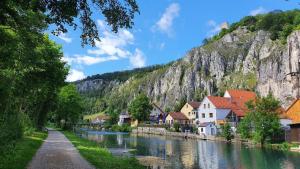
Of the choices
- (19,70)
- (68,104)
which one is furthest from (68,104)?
(19,70)

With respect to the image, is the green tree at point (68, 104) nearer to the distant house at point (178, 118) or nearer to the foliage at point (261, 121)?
the distant house at point (178, 118)

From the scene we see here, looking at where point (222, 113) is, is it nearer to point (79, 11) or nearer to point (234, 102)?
point (234, 102)

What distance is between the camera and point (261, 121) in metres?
54.8

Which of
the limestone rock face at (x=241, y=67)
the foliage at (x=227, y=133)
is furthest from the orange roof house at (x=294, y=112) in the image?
the limestone rock face at (x=241, y=67)

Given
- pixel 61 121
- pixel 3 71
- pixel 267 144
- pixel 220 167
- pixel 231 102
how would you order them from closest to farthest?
pixel 3 71 < pixel 220 167 < pixel 267 144 < pixel 231 102 < pixel 61 121

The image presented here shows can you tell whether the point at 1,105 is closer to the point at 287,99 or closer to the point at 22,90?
the point at 22,90

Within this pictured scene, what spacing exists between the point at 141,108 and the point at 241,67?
5805 cm

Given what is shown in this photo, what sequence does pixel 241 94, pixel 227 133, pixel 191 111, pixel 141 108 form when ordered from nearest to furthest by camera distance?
pixel 227 133
pixel 241 94
pixel 191 111
pixel 141 108

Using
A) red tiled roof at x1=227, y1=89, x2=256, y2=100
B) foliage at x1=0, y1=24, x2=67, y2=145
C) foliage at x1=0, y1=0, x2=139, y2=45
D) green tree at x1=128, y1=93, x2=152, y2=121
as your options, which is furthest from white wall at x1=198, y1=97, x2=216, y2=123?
foliage at x1=0, y1=0, x2=139, y2=45

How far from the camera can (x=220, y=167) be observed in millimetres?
32781

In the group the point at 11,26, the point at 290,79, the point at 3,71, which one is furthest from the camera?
the point at 290,79

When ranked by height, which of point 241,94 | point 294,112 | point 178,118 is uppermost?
point 241,94

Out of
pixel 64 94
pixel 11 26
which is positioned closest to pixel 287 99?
pixel 64 94

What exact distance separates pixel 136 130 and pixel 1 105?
91.0 m
